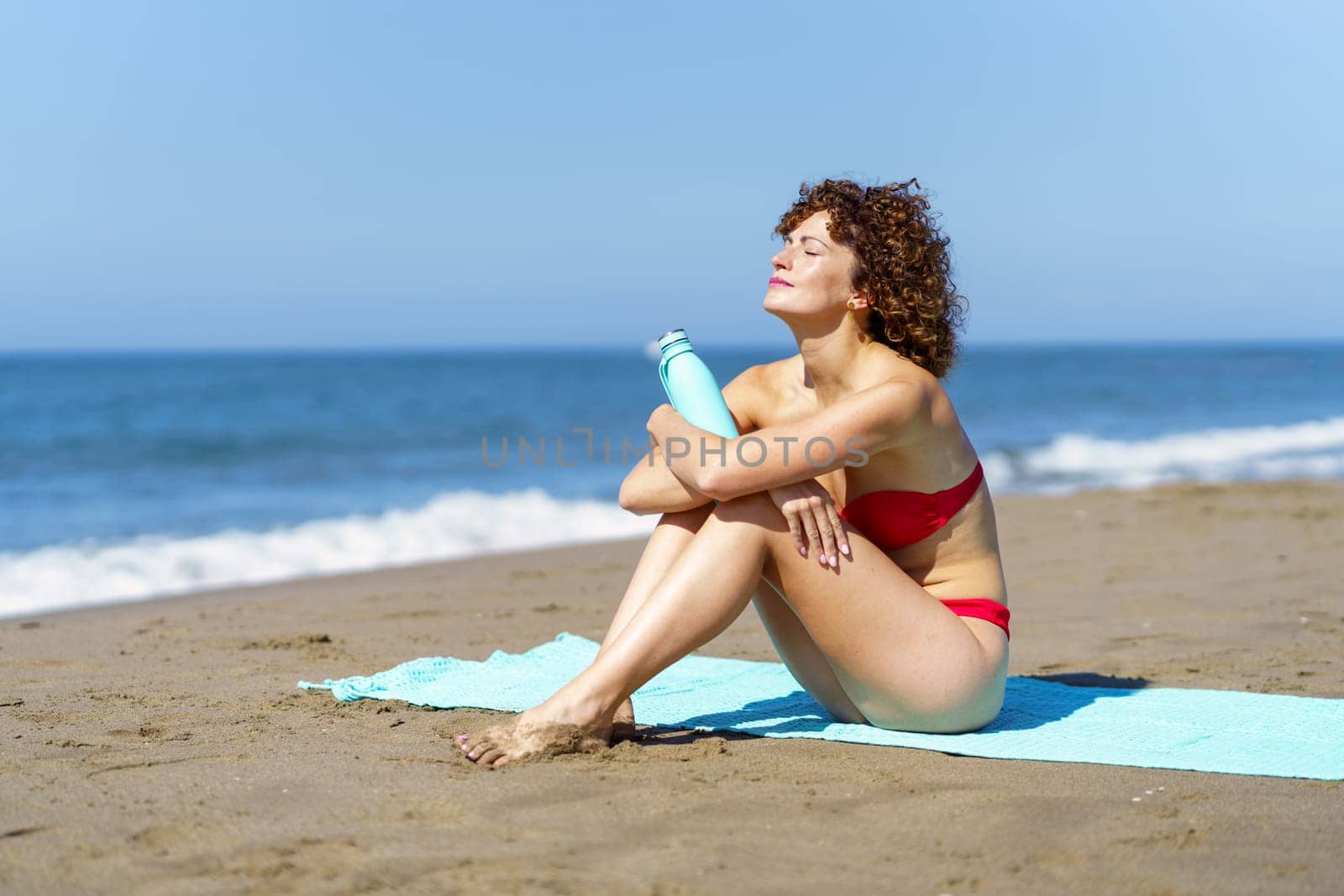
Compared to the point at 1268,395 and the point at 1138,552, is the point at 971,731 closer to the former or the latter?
the point at 1138,552

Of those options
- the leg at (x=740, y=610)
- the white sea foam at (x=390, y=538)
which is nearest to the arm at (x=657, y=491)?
the leg at (x=740, y=610)

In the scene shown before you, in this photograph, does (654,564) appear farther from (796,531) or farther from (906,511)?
(906,511)

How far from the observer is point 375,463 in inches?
736

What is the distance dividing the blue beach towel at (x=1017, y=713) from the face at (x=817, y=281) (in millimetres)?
1279

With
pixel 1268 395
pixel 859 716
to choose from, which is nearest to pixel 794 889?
pixel 859 716

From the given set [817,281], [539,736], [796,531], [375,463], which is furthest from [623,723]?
[375,463]

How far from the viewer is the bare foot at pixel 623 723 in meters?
3.46

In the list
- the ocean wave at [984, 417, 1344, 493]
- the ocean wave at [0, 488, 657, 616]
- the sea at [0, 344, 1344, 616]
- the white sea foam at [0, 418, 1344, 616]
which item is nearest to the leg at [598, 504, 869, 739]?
the sea at [0, 344, 1344, 616]

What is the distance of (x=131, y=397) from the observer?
31844 millimetres

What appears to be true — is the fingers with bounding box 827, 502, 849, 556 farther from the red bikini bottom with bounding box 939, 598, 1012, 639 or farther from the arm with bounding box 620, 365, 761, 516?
the red bikini bottom with bounding box 939, 598, 1012, 639

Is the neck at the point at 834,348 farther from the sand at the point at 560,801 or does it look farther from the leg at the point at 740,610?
the sand at the point at 560,801

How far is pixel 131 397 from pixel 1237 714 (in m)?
32.4

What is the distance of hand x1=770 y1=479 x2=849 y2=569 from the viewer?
3.17 metres

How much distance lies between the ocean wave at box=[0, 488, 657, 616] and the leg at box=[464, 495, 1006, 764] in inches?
218
